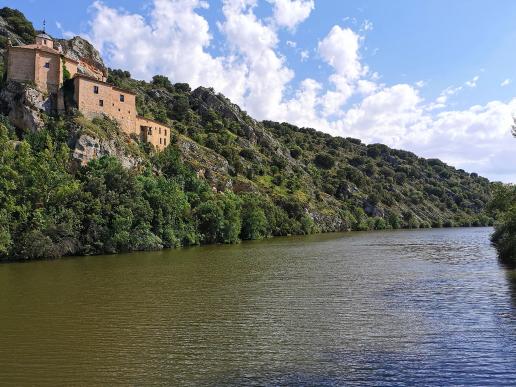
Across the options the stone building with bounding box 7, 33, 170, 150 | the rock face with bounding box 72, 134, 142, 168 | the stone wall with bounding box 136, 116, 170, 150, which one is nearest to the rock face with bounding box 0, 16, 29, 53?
the stone building with bounding box 7, 33, 170, 150

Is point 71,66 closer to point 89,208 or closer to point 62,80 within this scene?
point 62,80

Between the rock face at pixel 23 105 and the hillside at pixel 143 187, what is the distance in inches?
9.8

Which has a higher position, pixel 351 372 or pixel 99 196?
pixel 99 196

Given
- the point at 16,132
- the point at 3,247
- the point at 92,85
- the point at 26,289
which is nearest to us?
the point at 26,289

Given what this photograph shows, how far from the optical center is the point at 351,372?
17.0 meters

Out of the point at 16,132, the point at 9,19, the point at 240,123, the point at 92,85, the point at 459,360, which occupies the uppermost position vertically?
the point at 9,19

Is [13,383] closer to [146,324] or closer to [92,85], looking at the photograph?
[146,324]

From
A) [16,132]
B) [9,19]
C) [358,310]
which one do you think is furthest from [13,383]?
[9,19]

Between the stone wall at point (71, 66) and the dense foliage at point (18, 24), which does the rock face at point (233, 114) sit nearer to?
the dense foliage at point (18, 24)

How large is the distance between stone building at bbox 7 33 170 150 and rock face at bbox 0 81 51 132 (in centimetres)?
264

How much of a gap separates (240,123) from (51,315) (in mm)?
156403

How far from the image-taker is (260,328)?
2350 cm

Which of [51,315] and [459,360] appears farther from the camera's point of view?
[51,315]

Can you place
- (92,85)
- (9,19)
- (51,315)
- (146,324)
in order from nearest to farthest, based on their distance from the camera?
(146,324) < (51,315) < (92,85) < (9,19)
